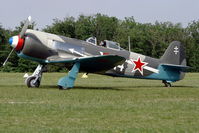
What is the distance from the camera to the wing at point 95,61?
615 inches

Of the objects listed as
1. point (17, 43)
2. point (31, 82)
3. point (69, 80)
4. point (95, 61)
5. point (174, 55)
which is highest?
point (17, 43)

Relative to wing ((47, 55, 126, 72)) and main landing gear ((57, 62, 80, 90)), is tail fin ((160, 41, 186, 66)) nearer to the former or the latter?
wing ((47, 55, 126, 72))

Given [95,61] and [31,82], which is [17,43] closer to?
[31,82]

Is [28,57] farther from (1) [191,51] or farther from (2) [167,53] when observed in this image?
(1) [191,51]

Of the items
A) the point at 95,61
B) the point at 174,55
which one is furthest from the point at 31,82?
the point at 174,55

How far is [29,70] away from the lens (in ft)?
185

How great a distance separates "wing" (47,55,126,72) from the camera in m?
15.6

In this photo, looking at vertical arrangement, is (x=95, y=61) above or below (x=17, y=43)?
below

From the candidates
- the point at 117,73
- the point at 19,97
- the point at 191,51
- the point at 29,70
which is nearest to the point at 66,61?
the point at 117,73

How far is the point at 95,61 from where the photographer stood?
16.1 meters

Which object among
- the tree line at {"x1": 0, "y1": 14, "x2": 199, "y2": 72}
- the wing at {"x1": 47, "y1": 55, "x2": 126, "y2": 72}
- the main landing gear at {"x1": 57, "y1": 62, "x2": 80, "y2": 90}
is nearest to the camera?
the main landing gear at {"x1": 57, "y1": 62, "x2": 80, "y2": 90}

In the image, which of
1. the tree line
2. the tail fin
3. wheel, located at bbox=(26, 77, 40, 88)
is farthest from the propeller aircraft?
the tree line

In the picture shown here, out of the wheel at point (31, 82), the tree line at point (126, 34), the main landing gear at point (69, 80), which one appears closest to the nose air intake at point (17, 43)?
the wheel at point (31, 82)

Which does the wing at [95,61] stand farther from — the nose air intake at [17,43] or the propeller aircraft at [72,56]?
the nose air intake at [17,43]
